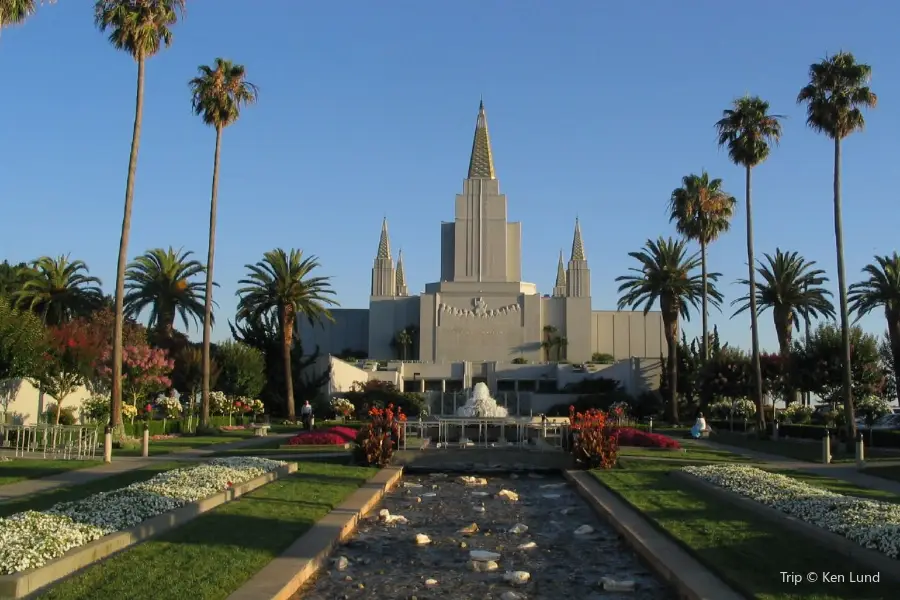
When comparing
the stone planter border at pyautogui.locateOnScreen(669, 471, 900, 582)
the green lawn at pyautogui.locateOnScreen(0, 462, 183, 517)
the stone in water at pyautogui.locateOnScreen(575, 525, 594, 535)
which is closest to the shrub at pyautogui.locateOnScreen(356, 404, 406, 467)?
the green lawn at pyautogui.locateOnScreen(0, 462, 183, 517)

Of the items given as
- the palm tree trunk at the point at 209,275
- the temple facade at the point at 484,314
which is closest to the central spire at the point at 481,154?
the temple facade at the point at 484,314

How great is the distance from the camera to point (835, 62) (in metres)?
33.8

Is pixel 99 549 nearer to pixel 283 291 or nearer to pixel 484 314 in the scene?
pixel 283 291

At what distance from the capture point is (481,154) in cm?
9806

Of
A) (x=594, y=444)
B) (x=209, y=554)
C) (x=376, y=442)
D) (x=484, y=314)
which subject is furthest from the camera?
(x=484, y=314)

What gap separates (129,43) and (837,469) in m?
26.2

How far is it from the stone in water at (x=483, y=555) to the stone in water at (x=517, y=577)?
38.1 inches

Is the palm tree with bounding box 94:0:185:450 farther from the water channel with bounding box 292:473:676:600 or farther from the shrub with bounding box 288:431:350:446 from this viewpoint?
the water channel with bounding box 292:473:676:600

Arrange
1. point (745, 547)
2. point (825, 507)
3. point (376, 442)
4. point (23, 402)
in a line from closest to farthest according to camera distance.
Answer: point (745, 547)
point (825, 507)
point (376, 442)
point (23, 402)

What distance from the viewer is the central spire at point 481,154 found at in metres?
97.8

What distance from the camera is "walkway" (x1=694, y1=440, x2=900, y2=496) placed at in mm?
20734

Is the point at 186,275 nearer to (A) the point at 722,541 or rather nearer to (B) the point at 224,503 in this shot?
(B) the point at 224,503

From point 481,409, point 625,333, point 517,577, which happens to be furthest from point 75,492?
point 625,333

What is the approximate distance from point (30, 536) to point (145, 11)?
2479cm
